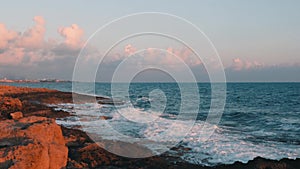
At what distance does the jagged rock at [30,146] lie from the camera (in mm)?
6984

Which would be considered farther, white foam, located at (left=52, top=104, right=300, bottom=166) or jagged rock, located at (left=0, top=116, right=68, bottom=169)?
white foam, located at (left=52, top=104, right=300, bottom=166)

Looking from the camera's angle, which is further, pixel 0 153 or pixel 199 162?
pixel 199 162

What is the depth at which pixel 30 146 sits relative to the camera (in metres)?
7.35

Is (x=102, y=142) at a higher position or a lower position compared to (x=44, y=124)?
lower

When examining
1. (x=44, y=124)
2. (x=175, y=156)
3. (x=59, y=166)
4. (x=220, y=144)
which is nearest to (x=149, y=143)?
(x=175, y=156)

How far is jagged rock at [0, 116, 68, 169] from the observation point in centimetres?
698

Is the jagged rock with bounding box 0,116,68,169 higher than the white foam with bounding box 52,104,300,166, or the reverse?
the jagged rock with bounding box 0,116,68,169

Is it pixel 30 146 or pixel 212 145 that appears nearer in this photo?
pixel 30 146

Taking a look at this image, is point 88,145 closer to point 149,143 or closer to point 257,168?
point 149,143

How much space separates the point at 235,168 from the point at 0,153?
6.89 m

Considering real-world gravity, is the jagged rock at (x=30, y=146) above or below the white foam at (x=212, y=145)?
above

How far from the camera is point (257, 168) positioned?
903cm

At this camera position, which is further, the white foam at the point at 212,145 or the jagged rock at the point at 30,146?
the white foam at the point at 212,145

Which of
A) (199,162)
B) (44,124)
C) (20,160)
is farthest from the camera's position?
(199,162)
